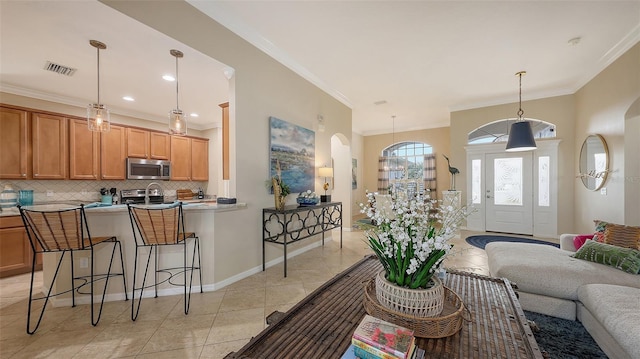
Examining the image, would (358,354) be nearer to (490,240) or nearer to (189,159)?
(490,240)

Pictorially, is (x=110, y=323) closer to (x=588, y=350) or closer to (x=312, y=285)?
(x=312, y=285)

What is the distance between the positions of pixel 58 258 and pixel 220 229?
1.52 m

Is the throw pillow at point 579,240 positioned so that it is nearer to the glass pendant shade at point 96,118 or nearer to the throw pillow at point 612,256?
the throw pillow at point 612,256

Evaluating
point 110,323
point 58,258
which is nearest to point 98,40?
point 58,258

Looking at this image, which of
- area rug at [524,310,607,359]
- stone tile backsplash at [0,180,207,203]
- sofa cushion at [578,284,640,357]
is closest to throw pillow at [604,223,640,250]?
sofa cushion at [578,284,640,357]

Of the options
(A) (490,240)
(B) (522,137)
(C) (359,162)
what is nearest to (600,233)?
(B) (522,137)

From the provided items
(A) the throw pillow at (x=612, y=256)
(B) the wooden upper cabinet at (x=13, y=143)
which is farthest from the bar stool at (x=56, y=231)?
(A) the throw pillow at (x=612, y=256)

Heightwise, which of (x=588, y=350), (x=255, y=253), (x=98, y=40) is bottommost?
(x=588, y=350)

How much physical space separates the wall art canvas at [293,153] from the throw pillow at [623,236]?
12.2ft

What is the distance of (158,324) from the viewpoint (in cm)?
212

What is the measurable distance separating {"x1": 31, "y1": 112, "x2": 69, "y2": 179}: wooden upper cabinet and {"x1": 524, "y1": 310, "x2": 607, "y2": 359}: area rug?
6.44m

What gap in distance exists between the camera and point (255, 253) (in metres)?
3.29

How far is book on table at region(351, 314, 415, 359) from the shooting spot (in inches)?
34.6

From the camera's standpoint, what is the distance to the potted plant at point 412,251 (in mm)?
1141
